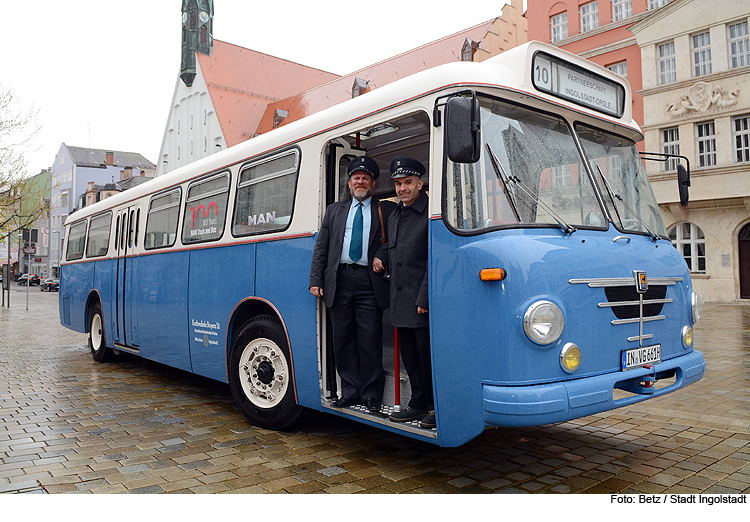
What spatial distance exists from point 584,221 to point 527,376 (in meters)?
1.33

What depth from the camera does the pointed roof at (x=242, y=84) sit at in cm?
5009

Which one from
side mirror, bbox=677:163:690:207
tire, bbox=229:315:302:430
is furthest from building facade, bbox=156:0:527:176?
tire, bbox=229:315:302:430

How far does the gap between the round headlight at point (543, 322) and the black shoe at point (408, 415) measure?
114cm

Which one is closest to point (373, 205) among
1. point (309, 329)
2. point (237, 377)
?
point (309, 329)

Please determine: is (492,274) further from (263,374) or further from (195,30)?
(195,30)

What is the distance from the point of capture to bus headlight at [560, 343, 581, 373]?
3.88 meters

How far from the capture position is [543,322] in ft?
12.5

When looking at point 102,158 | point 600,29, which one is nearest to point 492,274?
A: point 600,29

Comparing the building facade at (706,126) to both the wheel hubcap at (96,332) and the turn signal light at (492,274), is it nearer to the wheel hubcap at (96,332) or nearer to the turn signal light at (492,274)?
the wheel hubcap at (96,332)

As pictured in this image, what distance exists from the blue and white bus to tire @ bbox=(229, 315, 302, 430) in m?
0.02

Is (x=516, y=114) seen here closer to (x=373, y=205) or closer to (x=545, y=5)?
(x=373, y=205)

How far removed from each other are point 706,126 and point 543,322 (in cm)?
2710

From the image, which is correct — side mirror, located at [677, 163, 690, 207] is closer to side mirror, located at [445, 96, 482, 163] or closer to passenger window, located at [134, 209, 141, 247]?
side mirror, located at [445, 96, 482, 163]

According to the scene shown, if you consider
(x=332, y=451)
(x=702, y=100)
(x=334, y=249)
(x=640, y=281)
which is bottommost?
(x=332, y=451)
